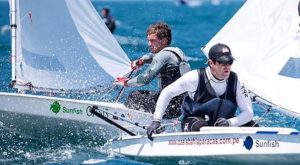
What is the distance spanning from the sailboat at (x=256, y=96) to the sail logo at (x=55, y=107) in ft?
2.94

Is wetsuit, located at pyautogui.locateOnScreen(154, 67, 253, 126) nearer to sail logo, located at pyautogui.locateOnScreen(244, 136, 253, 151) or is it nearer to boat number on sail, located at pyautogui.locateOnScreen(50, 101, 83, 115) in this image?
sail logo, located at pyautogui.locateOnScreen(244, 136, 253, 151)

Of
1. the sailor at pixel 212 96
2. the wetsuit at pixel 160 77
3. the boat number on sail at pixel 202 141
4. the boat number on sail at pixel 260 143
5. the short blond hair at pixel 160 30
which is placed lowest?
the boat number on sail at pixel 260 143

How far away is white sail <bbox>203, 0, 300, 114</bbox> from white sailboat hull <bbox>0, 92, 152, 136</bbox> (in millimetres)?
1173

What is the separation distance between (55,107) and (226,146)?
235cm

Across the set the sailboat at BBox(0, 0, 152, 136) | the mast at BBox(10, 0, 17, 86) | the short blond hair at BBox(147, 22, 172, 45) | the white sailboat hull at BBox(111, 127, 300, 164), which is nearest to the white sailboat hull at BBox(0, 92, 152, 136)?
the sailboat at BBox(0, 0, 152, 136)

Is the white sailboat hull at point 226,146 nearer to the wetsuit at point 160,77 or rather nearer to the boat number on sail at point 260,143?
the boat number on sail at point 260,143

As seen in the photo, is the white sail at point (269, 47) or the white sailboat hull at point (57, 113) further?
the white sailboat hull at point (57, 113)

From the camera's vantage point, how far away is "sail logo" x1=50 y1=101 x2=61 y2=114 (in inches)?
311

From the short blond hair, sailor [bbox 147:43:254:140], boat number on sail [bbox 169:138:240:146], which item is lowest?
boat number on sail [bbox 169:138:240:146]

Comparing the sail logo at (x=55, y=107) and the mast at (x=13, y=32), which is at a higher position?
the mast at (x=13, y=32)

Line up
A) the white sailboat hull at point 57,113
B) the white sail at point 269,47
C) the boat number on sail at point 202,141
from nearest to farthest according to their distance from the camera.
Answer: the boat number on sail at point 202,141, the white sail at point 269,47, the white sailboat hull at point 57,113

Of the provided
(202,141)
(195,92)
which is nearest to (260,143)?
(202,141)

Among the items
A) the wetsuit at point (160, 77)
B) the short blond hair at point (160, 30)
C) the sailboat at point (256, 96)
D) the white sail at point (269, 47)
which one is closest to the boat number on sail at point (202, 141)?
the sailboat at point (256, 96)

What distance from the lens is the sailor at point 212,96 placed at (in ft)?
21.5
